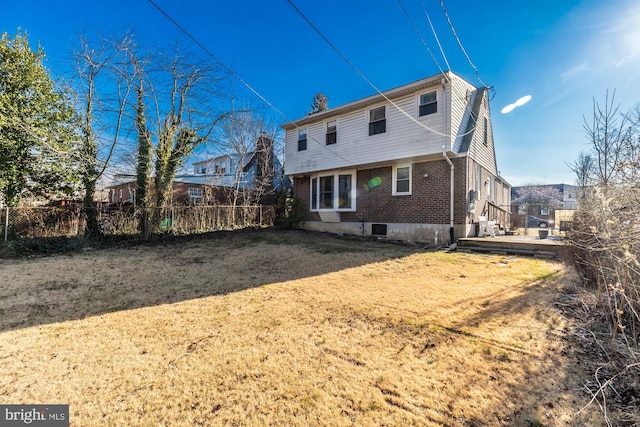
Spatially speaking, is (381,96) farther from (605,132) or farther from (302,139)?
(605,132)

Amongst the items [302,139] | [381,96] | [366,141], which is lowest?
[366,141]

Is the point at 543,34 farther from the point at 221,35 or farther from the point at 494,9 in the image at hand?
the point at 221,35

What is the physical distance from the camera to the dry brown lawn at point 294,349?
6.70 ft

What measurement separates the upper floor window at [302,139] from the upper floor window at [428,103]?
19.2 feet

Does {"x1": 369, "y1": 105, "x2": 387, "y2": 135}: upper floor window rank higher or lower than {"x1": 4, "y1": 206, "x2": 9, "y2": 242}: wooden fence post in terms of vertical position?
higher

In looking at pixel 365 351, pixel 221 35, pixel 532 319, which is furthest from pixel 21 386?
pixel 221 35

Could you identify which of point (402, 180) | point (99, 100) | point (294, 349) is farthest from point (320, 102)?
point (294, 349)

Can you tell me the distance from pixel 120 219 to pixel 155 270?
5.20 meters

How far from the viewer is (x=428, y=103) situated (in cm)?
973

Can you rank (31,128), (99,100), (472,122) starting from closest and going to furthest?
(31,128) → (99,100) → (472,122)

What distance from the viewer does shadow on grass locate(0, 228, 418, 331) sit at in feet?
14.1

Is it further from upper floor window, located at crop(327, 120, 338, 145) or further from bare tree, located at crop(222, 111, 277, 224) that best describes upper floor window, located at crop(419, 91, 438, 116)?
bare tree, located at crop(222, 111, 277, 224)

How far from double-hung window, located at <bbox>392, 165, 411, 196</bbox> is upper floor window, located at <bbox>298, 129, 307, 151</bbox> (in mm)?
5009

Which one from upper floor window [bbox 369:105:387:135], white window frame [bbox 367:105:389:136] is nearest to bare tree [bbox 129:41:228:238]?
white window frame [bbox 367:105:389:136]
